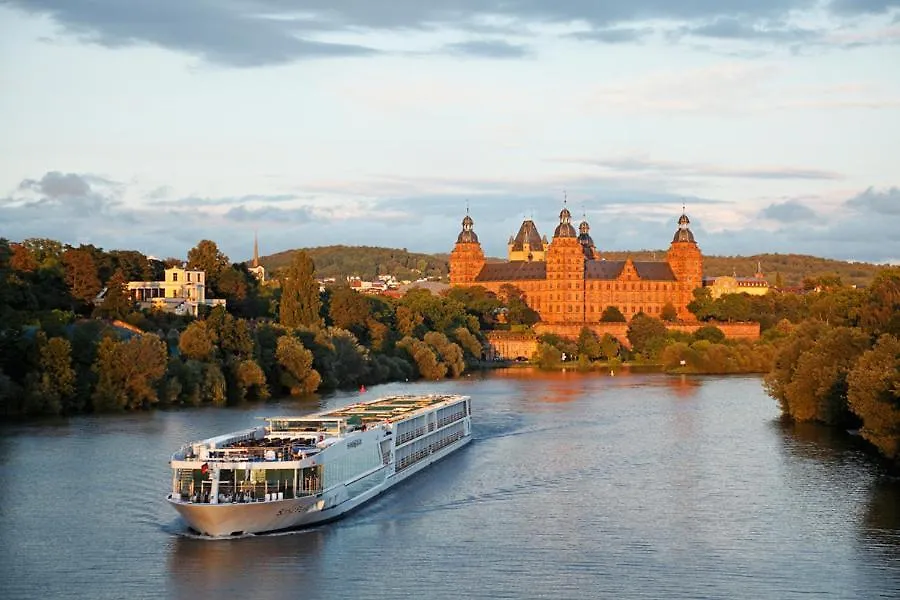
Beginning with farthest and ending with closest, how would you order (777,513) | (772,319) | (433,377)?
(772,319) → (433,377) → (777,513)

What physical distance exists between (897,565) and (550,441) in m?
22.8

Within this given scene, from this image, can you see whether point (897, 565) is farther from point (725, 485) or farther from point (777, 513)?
point (725, 485)

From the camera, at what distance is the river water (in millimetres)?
29344

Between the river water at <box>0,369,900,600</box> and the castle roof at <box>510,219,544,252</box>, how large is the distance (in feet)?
425

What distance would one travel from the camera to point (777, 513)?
36938mm

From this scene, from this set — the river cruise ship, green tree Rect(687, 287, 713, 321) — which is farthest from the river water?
green tree Rect(687, 287, 713, 321)

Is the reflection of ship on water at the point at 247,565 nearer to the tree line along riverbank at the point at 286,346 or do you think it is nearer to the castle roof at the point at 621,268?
the tree line along riverbank at the point at 286,346

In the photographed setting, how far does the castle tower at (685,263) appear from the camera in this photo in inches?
6437

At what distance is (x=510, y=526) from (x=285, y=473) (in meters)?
5.77

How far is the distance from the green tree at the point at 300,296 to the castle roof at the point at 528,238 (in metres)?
96.9

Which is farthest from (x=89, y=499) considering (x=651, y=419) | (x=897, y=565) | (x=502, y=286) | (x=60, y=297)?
(x=502, y=286)

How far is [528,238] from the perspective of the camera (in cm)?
18475

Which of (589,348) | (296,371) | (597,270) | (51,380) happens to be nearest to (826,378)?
(296,371)

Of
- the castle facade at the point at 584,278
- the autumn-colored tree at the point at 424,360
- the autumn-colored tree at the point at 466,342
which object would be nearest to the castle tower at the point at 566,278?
the castle facade at the point at 584,278
